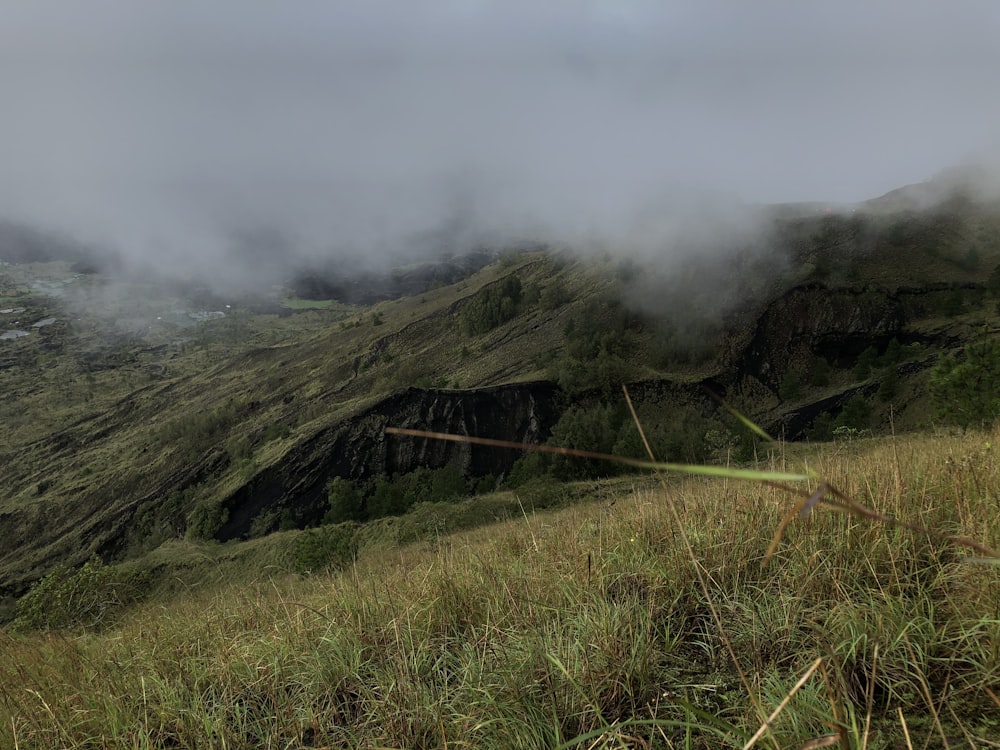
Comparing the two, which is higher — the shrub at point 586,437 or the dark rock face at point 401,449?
the shrub at point 586,437

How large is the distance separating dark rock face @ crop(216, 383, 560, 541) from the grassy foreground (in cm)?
7213

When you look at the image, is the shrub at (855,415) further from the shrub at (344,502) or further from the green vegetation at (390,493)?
the shrub at (344,502)

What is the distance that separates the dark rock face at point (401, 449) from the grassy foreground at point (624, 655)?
7213 cm

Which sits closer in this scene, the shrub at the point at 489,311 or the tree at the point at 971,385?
the tree at the point at 971,385

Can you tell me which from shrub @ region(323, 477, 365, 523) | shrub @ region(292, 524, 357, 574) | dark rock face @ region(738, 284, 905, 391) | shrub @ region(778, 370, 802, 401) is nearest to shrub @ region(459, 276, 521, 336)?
shrub @ region(323, 477, 365, 523)

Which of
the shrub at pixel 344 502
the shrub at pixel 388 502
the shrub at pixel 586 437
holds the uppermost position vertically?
the shrub at pixel 586 437

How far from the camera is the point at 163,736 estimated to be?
95.3 inches

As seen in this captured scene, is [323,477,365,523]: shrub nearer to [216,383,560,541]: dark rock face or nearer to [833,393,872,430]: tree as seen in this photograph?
[216,383,560,541]: dark rock face

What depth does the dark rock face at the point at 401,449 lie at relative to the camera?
253 feet

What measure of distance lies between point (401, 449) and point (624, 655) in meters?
81.5

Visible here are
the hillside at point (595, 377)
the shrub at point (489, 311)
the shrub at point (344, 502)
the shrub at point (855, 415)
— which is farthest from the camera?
the shrub at point (489, 311)

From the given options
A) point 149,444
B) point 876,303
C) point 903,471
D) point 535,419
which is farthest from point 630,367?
point 149,444

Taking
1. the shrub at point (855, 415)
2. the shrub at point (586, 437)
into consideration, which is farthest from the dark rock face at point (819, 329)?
the shrub at point (586, 437)

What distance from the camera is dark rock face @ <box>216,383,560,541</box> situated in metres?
77.1
